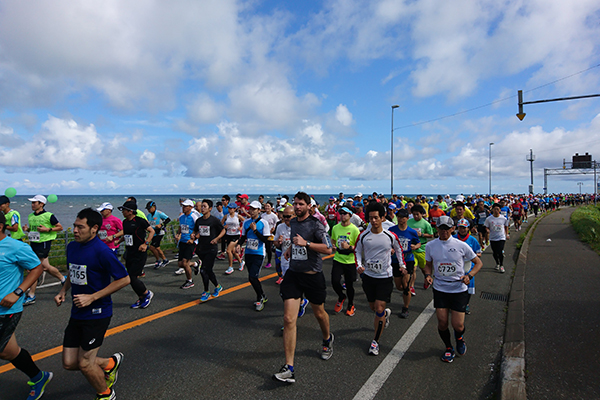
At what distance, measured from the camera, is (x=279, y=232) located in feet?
19.3

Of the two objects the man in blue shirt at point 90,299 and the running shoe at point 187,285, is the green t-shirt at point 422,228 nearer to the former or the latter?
the running shoe at point 187,285

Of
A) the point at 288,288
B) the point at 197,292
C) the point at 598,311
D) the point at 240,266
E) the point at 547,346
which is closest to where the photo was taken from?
the point at 288,288

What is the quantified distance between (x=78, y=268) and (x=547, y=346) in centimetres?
570

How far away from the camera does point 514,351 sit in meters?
4.17

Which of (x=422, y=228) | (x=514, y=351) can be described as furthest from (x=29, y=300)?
(x=514, y=351)

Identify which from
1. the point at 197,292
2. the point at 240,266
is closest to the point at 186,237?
the point at 197,292

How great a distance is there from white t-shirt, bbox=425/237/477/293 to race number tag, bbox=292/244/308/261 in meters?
1.80

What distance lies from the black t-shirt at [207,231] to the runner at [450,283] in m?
4.30

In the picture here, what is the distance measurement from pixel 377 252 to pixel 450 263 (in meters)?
0.95

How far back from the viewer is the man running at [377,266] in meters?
4.43

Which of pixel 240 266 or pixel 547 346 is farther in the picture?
pixel 240 266

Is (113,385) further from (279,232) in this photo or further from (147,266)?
(147,266)

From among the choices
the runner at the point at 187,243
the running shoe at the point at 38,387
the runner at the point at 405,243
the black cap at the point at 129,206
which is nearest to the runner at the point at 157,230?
the runner at the point at 187,243

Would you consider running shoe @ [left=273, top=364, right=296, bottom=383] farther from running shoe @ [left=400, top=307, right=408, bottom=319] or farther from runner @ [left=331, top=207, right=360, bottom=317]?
running shoe @ [left=400, top=307, right=408, bottom=319]
